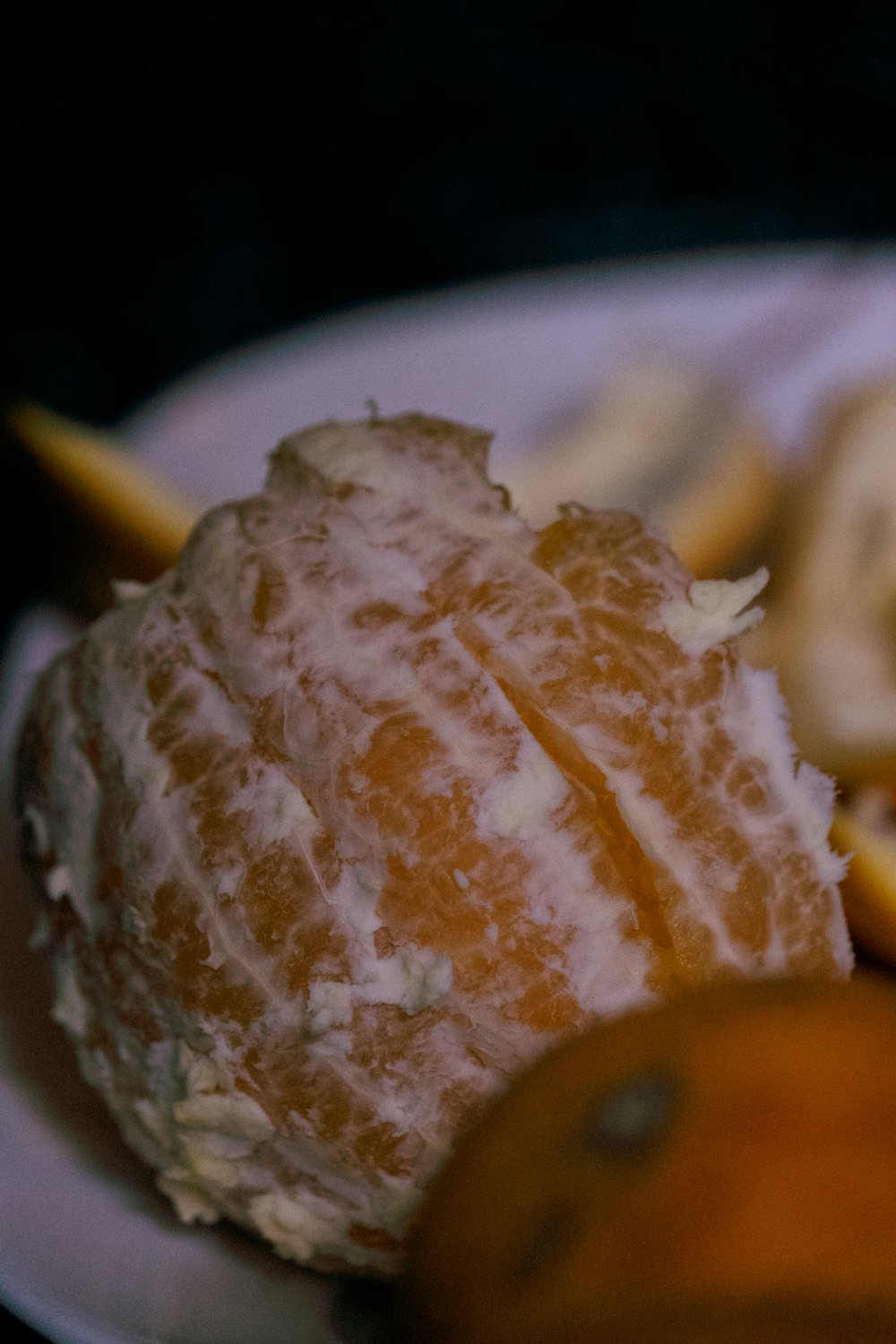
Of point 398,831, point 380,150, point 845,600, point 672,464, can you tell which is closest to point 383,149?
point 380,150

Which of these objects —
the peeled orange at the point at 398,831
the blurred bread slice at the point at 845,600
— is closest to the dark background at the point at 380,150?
the blurred bread slice at the point at 845,600

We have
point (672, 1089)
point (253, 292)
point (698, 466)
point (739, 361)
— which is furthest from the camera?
point (253, 292)

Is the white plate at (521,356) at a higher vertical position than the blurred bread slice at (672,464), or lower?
higher

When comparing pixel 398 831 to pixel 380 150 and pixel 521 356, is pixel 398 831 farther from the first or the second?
pixel 380 150

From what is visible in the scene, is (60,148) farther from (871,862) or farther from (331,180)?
(871,862)

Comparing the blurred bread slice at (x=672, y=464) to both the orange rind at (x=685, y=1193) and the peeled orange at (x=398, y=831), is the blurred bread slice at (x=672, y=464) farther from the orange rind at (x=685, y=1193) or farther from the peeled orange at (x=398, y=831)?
the orange rind at (x=685, y=1193)

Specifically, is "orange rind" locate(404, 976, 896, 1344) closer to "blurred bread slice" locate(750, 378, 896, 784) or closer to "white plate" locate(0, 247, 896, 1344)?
"blurred bread slice" locate(750, 378, 896, 784)

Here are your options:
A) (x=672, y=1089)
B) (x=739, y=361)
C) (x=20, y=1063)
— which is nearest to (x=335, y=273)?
(x=739, y=361)
